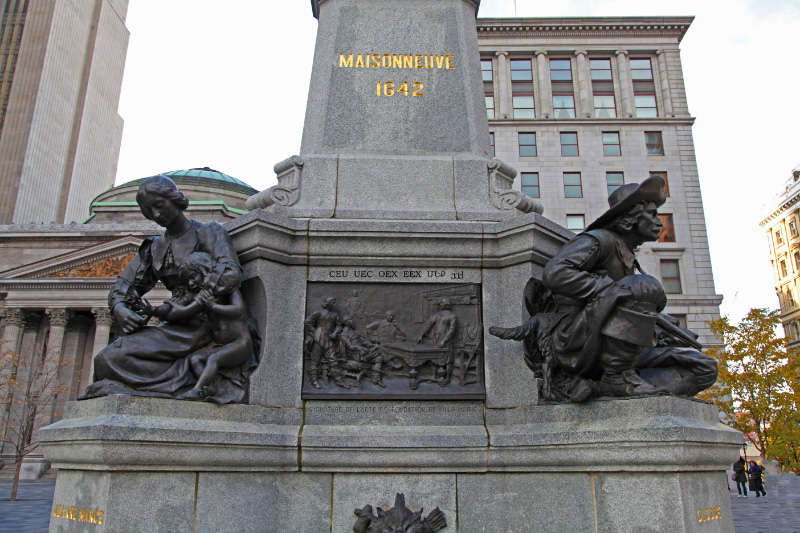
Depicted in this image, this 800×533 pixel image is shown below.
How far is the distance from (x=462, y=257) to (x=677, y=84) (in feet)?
163

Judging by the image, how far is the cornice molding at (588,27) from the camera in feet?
161

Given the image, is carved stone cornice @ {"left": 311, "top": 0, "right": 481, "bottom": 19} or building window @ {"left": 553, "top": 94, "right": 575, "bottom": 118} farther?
building window @ {"left": 553, "top": 94, "right": 575, "bottom": 118}

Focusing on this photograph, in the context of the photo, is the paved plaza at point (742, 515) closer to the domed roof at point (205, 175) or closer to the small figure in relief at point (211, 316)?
the small figure in relief at point (211, 316)

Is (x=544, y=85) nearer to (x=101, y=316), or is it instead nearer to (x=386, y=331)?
(x=101, y=316)

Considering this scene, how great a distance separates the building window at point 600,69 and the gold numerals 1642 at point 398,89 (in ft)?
150

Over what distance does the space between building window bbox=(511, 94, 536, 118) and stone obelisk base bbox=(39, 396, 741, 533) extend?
45231 millimetres

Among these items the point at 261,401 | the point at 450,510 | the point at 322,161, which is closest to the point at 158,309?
the point at 261,401

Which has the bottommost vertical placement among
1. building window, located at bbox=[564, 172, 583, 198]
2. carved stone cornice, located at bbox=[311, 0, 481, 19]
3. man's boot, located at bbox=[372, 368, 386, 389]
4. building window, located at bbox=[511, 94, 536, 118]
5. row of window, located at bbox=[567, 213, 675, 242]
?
man's boot, located at bbox=[372, 368, 386, 389]

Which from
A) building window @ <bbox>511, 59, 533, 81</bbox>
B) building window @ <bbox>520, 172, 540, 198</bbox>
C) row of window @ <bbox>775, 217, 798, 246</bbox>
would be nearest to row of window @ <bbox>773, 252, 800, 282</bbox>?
row of window @ <bbox>775, 217, 798, 246</bbox>

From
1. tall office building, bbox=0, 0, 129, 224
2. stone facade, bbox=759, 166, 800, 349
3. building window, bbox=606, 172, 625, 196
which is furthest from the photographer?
tall office building, bbox=0, 0, 129, 224

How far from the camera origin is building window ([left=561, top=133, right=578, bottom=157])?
47.5 metres

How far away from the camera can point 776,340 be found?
92.0 ft

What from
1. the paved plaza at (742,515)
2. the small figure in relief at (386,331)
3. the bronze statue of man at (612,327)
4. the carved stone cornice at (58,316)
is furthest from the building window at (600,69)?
the small figure in relief at (386,331)

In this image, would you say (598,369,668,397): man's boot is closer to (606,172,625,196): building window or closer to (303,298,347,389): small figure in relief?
(303,298,347,389): small figure in relief
